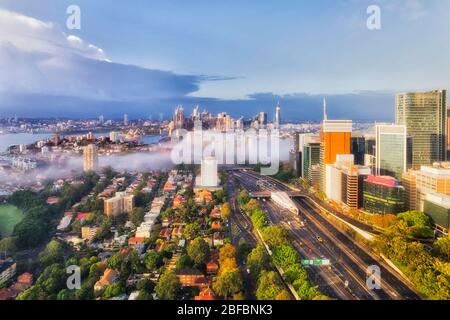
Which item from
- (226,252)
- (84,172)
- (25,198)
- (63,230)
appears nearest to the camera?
(226,252)

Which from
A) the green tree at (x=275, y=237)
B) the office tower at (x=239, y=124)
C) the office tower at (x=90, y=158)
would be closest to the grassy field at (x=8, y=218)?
the office tower at (x=90, y=158)

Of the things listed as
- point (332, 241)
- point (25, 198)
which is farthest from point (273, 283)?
point (25, 198)

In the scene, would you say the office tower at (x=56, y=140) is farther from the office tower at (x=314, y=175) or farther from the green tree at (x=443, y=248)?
the green tree at (x=443, y=248)

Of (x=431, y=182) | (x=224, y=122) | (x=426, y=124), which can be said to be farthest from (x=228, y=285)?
(x=426, y=124)

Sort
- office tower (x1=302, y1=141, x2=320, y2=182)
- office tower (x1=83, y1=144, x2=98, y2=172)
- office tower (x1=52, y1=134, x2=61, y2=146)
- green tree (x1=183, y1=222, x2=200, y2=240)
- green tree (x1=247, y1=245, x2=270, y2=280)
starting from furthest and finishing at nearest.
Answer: office tower (x1=302, y1=141, x2=320, y2=182), office tower (x1=52, y1=134, x2=61, y2=146), office tower (x1=83, y1=144, x2=98, y2=172), green tree (x1=183, y1=222, x2=200, y2=240), green tree (x1=247, y1=245, x2=270, y2=280)

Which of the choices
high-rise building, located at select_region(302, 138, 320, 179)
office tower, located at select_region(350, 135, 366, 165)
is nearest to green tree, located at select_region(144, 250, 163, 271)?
high-rise building, located at select_region(302, 138, 320, 179)

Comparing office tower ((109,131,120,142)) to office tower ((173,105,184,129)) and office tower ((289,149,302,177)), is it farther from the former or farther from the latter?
office tower ((289,149,302,177))
